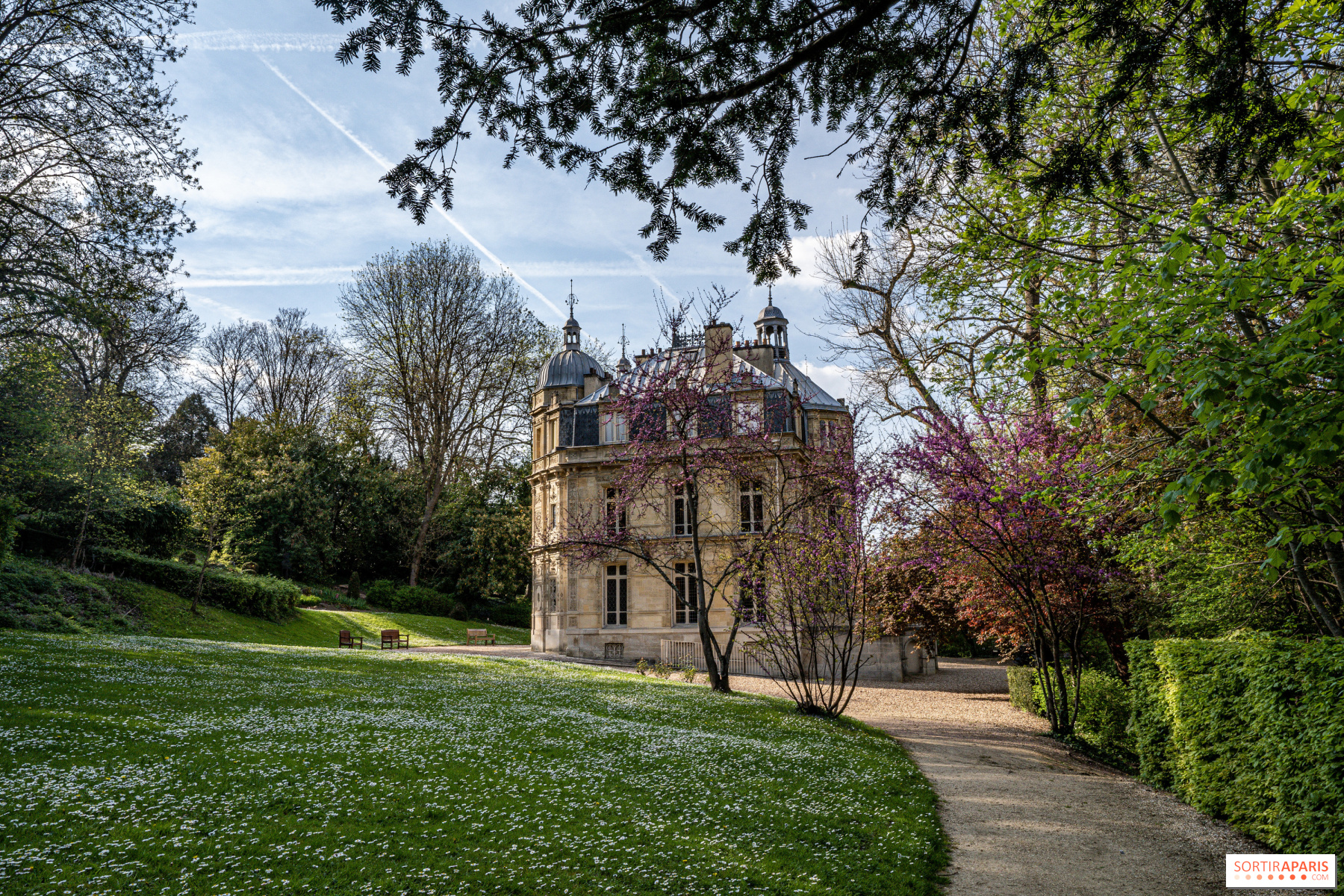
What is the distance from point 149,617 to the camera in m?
22.8

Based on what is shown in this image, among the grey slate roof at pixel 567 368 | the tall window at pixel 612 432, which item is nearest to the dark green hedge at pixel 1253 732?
the tall window at pixel 612 432

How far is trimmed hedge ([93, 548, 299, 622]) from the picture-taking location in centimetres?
2509

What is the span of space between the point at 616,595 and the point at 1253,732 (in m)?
22.5

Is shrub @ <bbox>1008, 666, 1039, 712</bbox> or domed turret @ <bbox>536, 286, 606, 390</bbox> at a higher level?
domed turret @ <bbox>536, 286, 606, 390</bbox>

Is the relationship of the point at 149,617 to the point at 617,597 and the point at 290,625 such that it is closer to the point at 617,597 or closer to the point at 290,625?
the point at 290,625

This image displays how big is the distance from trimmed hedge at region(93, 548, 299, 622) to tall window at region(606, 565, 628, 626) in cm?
1267

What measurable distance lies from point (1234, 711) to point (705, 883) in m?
5.84

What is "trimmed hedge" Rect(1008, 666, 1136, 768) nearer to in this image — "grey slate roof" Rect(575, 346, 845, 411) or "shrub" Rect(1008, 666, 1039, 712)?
"shrub" Rect(1008, 666, 1039, 712)

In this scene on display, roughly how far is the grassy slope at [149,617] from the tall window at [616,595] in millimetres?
8648

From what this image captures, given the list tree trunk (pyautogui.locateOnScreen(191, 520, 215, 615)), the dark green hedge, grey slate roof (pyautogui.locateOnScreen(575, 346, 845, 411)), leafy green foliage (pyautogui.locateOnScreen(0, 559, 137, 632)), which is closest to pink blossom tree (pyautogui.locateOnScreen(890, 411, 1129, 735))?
the dark green hedge

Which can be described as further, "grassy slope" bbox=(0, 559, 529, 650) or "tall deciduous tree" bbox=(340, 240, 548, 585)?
"tall deciduous tree" bbox=(340, 240, 548, 585)

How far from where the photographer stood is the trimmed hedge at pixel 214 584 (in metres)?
25.1

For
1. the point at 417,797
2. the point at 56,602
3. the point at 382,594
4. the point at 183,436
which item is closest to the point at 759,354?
the point at 382,594

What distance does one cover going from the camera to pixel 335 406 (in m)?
43.9
